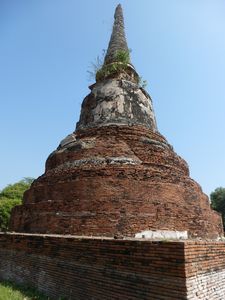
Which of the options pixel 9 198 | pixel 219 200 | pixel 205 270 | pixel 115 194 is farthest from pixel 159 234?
pixel 219 200

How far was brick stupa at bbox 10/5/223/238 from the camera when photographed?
6.66m

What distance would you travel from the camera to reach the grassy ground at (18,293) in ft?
16.1

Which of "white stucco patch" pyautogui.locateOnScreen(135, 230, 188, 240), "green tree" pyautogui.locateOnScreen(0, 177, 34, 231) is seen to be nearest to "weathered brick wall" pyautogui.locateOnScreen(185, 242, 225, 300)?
"white stucco patch" pyautogui.locateOnScreen(135, 230, 188, 240)

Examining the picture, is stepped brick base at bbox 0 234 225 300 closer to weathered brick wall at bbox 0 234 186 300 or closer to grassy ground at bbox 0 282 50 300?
weathered brick wall at bbox 0 234 186 300

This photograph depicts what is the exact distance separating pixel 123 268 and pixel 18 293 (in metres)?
2.15

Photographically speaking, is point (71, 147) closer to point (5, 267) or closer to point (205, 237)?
point (5, 267)

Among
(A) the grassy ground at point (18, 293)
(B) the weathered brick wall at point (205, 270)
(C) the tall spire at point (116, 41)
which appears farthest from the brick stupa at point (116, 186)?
(C) the tall spire at point (116, 41)

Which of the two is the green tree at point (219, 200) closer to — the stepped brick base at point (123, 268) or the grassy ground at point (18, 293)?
the stepped brick base at point (123, 268)

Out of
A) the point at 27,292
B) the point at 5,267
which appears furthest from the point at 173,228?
the point at 5,267

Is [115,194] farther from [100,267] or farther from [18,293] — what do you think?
[18,293]

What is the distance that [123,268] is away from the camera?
4.43 meters

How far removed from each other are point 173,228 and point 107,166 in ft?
7.14

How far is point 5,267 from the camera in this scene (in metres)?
6.78

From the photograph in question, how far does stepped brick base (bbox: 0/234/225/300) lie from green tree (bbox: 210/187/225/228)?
2587 cm
